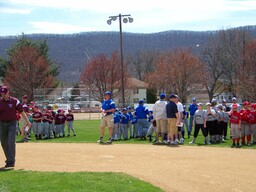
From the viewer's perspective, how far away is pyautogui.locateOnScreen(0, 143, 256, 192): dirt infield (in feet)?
29.6

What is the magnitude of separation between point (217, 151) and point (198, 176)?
176 inches

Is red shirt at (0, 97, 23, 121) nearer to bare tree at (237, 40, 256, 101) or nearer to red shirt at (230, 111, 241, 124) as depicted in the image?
red shirt at (230, 111, 241, 124)

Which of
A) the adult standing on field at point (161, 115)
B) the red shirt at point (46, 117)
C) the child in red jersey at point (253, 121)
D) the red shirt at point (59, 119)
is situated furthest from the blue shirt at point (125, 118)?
the child in red jersey at point (253, 121)

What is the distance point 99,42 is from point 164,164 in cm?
16857

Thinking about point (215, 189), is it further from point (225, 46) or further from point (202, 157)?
point (225, 46)

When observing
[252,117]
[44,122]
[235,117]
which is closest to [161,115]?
[235,117]

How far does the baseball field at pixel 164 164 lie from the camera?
9016mm

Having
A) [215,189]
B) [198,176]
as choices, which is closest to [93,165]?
[198,176]

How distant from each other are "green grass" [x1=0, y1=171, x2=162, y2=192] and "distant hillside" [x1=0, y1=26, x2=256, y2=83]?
147 metres

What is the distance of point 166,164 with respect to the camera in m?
11.0

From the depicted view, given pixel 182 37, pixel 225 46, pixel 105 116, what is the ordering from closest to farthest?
pixel 105 116 → pixel 225 46 → pixel 182 37

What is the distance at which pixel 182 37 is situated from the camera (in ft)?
569

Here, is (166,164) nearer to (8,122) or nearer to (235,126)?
(8,122)

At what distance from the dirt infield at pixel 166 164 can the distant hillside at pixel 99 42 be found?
14354 cm
